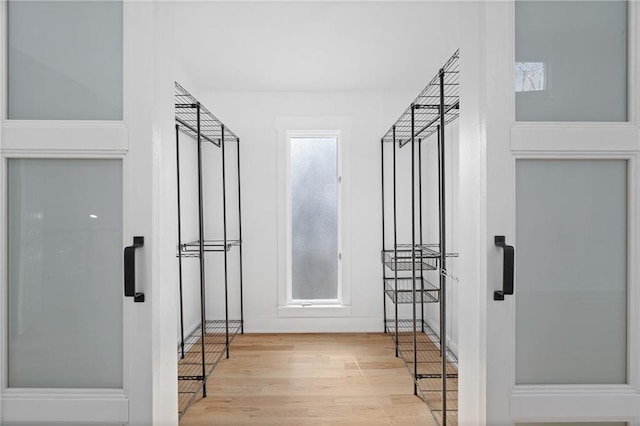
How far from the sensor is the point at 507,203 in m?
1.01

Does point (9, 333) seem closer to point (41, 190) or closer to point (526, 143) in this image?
point (41, 190)

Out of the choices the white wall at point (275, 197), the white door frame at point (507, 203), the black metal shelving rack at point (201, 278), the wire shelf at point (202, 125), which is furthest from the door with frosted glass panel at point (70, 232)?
the white wall at point (275, 197)

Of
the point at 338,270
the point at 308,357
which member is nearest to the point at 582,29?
the point at 308,357

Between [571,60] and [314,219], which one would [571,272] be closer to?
[571,60]

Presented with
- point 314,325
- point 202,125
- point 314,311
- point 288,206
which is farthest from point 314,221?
point 202,125

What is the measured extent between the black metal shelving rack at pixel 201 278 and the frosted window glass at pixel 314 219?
595mm

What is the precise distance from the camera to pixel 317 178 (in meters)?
3.98

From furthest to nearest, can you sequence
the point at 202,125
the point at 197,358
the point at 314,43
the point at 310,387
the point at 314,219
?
the point at 314,219 < the point at 202,125 < the point at 197,358 < the point at 314,43 < the point at 310,387

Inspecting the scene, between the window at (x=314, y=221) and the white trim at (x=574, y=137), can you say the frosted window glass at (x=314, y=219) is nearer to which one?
the window at (x=314, y=221)

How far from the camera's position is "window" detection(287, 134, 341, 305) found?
3975 mm

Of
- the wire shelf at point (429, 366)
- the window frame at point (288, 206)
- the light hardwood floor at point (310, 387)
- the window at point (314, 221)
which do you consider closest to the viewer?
the light hardwood floor at point (310, 387)

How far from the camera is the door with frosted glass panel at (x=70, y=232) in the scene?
1010mm

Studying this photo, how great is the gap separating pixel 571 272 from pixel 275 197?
3089 mm

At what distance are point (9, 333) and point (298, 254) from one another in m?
3.03
